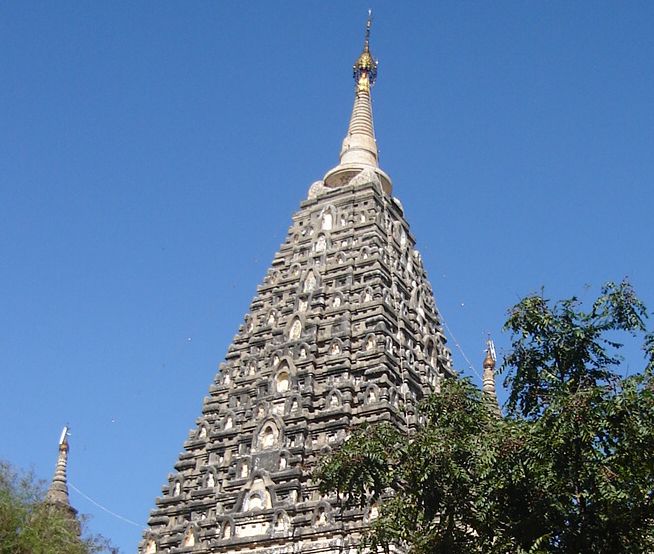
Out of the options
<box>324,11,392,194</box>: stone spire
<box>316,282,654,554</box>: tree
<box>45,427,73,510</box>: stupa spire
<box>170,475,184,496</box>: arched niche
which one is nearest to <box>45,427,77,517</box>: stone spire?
<box>45,427,73,510</box>: stupa spire

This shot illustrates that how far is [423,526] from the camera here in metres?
18.8

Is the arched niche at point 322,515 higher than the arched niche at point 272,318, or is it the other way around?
the arched niche at point 272,318

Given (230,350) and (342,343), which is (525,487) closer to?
(342,343)

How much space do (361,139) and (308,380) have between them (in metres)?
16.1

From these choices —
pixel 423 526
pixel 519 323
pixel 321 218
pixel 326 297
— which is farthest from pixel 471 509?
pixel 321 218

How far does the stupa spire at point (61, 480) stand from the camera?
44125mm

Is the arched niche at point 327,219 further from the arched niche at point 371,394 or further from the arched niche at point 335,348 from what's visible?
the arched niche at point 371,394

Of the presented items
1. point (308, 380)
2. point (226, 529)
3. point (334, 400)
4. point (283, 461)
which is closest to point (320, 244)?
point (308, 380)

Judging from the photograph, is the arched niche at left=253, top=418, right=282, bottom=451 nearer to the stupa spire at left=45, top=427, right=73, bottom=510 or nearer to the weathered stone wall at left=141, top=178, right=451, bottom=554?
the weathered stone wall at left=141, top=178, right=451, bottom=554

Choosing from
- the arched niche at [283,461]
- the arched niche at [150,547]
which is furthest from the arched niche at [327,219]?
the arched niche at [150,547]

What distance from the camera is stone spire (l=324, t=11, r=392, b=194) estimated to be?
148ft

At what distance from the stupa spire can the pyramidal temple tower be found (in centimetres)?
1157

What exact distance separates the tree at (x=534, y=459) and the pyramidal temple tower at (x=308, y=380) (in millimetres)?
9968

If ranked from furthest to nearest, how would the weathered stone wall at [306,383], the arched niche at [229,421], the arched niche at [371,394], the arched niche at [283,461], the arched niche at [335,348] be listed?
the arched niche at [335,348] → the arched niche at [229,421] → the arched niche at [371,394] → the arched niche at [283,461] → the weathered stone wall at [306,383]
